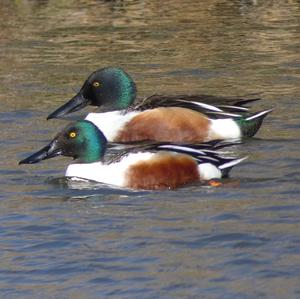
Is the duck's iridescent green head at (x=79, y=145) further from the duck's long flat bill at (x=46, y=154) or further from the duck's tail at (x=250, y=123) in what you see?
the duck's tail at (x=250, y=123)

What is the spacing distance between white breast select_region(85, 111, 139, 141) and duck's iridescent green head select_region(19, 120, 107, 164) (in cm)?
168

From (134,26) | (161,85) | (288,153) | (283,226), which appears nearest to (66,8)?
(134,26)

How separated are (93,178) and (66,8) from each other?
10.8 m

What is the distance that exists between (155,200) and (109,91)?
3.16 metres

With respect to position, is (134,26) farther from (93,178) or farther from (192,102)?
(93,178)

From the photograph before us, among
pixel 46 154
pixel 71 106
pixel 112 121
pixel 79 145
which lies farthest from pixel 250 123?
pixel 46 154

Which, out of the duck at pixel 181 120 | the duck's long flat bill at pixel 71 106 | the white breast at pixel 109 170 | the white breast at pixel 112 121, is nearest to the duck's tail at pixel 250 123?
the duck at pixel 181 120

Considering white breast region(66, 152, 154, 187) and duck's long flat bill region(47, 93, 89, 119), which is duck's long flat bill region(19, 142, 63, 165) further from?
duck's long flat bill region(47, 93, 89, 119)

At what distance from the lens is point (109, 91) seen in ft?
42.3

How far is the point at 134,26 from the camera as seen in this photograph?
62.7ft

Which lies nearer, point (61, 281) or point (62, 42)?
point (61, 281)

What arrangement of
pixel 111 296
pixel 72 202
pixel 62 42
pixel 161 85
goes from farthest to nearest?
pixel 62 42
pixel 161 85
pixel 72 202
pixel 111 296

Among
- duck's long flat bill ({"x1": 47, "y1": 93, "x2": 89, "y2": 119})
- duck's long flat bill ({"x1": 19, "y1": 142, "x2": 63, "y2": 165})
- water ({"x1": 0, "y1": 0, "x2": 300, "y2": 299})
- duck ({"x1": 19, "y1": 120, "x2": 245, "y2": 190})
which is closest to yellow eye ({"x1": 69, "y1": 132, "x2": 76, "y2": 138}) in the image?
duck ({"x1": 19, "y1": 120, "x2": 245, "y2": 190})

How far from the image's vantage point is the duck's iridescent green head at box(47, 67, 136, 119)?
1285 centimetres
